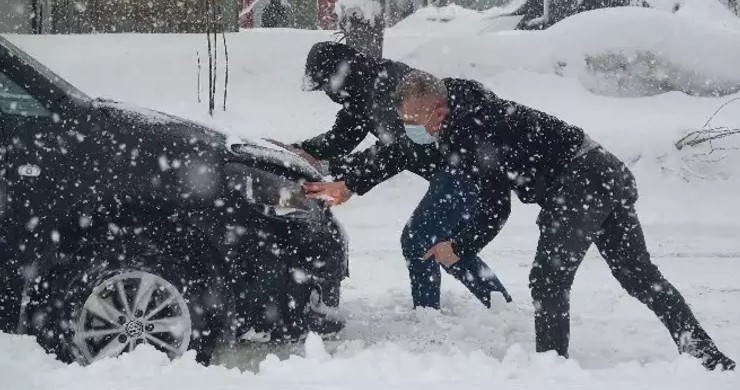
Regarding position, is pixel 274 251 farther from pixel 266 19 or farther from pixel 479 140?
pixel 266 19

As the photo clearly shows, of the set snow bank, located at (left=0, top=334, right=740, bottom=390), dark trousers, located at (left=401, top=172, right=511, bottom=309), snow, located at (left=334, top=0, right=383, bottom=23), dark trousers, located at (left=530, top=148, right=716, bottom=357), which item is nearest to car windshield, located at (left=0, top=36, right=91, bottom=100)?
snow bank, located at (left=0, top=334, right=740, bottom=390)

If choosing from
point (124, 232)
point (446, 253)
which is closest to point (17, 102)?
point (124, 232)

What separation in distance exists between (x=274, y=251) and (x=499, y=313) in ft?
6.07

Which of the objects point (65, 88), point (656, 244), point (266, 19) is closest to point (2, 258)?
point (65, 88)

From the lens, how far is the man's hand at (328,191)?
4.32m

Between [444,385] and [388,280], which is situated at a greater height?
[444,385]

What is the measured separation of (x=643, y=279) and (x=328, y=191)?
1.57 m

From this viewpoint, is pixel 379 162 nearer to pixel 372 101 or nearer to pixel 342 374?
pixel 372 101

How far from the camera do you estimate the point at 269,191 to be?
4.10 metres

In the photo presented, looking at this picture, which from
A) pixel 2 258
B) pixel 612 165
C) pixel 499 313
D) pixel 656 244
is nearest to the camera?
pixel 2 258

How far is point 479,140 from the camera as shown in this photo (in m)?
3.81

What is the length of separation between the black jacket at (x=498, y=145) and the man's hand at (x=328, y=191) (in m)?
0.66

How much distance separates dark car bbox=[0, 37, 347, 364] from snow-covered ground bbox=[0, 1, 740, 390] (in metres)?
0.20

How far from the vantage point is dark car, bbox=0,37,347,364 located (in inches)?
147
